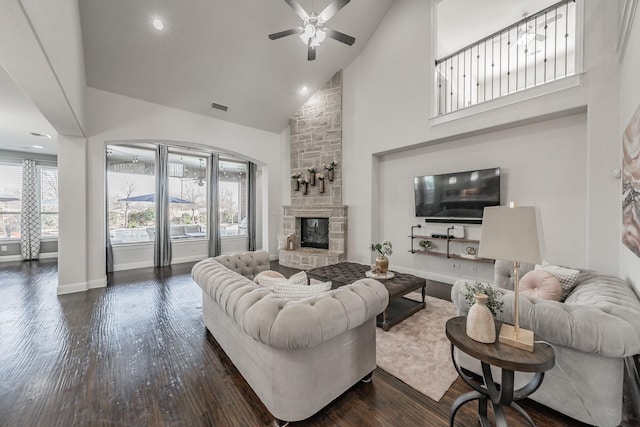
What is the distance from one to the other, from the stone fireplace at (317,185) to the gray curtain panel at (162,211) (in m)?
2.92

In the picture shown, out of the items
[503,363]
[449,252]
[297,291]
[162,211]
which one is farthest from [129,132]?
[449,252]

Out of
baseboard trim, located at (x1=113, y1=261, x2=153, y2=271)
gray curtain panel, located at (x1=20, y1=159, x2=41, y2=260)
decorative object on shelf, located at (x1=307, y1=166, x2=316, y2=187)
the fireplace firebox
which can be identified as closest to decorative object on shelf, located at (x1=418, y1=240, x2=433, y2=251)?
the fireplace firebox

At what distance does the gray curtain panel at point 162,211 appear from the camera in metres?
6.25

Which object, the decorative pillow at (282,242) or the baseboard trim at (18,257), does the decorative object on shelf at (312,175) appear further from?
the baseboard trim at (18,257)

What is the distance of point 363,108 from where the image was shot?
5.61 metres

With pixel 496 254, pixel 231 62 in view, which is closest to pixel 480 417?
pixel 496 254

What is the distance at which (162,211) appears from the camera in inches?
248

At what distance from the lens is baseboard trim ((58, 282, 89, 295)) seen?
4084 millimetres

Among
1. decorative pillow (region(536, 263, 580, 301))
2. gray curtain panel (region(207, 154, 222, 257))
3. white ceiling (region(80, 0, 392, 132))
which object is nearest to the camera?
decorative pillow (region(536, 263, 580, 301))

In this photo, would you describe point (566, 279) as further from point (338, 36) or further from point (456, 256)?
point (338, 36)

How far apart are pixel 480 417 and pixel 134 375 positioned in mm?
2596

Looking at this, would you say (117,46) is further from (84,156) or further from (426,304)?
(426,304)

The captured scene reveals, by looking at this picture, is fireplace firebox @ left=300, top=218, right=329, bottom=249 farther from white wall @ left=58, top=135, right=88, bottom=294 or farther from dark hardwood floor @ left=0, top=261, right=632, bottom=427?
white wall @ left=58, top=135, right=88, bottom=294

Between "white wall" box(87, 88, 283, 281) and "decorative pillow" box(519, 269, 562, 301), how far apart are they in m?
5.86
